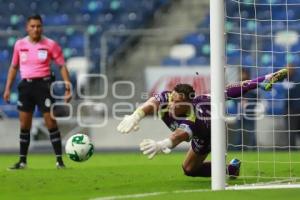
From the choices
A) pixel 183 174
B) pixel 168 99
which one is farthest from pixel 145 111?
pixel 183 174

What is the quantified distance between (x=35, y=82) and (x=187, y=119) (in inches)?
134

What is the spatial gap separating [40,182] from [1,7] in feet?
34.9

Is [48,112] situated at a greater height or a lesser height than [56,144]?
greater

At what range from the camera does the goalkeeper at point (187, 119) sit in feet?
23.3

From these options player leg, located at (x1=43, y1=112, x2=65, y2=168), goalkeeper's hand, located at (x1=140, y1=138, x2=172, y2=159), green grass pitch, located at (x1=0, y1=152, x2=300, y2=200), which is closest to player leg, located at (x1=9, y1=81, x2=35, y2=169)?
player leg, located at (x1=43, y1=112, x2=65, y2=168)

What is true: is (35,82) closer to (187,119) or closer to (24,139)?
(24,139)

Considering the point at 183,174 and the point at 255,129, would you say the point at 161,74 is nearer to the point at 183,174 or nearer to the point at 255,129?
the point at 255,129

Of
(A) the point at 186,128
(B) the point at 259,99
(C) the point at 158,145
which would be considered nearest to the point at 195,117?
(A) the point at 186,128

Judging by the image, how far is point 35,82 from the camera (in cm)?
1062

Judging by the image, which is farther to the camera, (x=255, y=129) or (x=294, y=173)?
(x=255, y=129)

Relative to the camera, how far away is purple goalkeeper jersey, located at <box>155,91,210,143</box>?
7.95 metres

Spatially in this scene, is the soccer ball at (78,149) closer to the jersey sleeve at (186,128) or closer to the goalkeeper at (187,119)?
the goalkeeper at (187,119)

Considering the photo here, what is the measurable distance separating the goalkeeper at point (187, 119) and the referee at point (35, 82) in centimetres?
243

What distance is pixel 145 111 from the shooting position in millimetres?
7492
